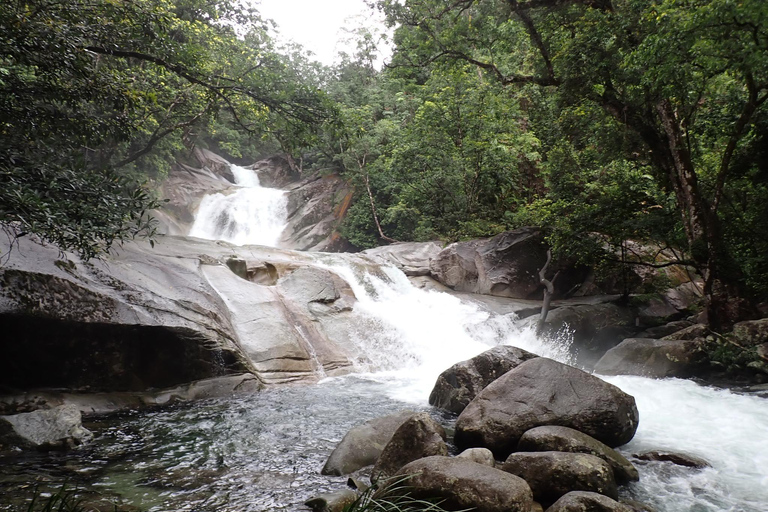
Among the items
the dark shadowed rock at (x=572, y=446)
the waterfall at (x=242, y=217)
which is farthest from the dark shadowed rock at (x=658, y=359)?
the waterfall at (x=242, y=217)

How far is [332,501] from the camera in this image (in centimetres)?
436

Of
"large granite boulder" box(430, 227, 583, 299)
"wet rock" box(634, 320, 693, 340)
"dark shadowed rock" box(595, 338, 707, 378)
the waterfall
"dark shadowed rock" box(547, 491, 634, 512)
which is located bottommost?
"dark shadowed rock" box(547, 491, 634, 512)

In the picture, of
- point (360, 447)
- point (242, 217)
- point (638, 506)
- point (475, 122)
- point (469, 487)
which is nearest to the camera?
point (469, 487)

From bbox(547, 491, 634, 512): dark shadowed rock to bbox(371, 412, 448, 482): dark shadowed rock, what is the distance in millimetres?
1453

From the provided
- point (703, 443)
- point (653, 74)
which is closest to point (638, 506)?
point (703, 443)

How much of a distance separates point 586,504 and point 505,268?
1338cm

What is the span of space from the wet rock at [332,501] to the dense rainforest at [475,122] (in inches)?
142

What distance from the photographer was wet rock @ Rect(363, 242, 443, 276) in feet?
59.8

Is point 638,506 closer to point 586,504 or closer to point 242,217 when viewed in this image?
point 586,504

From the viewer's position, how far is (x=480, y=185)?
2091 centimetres

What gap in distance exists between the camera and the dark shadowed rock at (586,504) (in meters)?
3.98

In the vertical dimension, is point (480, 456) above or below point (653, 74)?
below

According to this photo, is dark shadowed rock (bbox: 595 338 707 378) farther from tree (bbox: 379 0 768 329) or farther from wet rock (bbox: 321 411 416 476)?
wet rock (bbox: 321 411 416 476)

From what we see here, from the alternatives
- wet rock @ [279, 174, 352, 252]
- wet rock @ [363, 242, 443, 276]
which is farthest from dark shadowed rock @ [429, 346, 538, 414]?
wet rock @ [279, 174, 352, 252]
